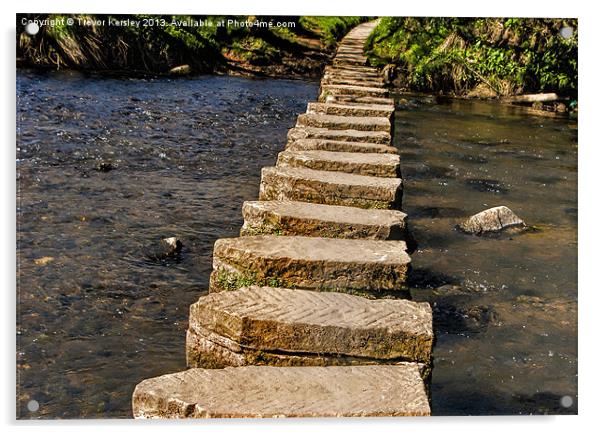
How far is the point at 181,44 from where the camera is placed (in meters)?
7.80

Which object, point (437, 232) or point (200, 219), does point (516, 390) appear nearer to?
point (437, 232)

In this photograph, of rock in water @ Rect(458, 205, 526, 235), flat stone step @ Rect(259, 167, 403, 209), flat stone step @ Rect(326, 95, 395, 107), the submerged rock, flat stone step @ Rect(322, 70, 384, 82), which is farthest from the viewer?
the submerged rock

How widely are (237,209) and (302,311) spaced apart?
3505 millimetres

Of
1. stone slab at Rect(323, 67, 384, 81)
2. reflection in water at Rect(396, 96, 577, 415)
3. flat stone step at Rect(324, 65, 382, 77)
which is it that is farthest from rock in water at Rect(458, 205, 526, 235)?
flat stone step at Rect(324, 65, 382, 77)

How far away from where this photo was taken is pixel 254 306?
264cm

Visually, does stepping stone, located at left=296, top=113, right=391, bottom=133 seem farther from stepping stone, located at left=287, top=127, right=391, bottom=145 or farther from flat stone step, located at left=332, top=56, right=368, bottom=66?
flat stone step, located at left=332, top=56, right=368, bottom=66

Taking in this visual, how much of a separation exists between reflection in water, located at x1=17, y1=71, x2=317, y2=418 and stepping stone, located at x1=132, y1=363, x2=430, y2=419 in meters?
1.00

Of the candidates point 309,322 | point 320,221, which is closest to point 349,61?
point 320,221

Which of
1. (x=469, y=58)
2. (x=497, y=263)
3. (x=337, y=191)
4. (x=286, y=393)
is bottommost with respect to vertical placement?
(x=497, y=263)

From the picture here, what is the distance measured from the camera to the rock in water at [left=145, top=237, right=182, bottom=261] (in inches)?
195

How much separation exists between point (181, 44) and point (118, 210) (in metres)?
2.72

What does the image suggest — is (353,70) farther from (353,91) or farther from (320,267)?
(320,267)

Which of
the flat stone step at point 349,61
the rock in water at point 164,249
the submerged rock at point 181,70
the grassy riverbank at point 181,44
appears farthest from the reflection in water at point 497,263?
the submerged rock at point 181,70

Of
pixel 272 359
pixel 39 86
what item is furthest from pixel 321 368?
pixel 39 86
